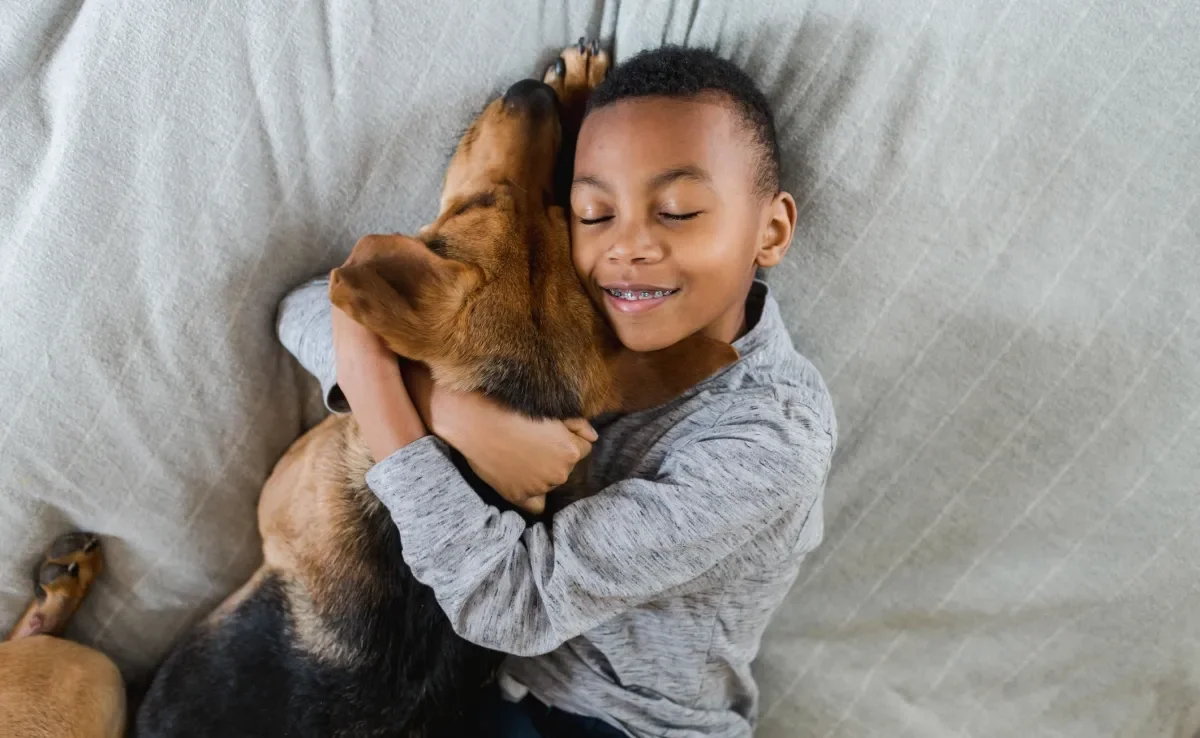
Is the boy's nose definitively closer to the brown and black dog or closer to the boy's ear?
the brown and black dog

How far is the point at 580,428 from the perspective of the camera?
159 cm

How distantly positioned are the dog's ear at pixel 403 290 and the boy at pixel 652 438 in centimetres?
17

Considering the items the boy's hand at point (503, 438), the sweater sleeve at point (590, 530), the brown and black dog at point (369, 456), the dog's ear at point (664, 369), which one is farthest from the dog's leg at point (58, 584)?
the dog's ear at point (664, 369)

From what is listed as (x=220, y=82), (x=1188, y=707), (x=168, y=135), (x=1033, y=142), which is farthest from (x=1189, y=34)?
(x=168, y=135)

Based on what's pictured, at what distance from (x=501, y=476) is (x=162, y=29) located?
1.18 meters

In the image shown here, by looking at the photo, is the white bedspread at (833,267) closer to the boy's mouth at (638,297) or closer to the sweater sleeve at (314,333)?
the sweater sleeve at (314,333)

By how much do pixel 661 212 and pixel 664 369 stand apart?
12.9 inches

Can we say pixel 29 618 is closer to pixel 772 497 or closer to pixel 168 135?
pixel 168 135

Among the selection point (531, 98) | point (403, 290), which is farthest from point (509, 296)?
point (531, 98)

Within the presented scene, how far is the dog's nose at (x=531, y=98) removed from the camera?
169cm

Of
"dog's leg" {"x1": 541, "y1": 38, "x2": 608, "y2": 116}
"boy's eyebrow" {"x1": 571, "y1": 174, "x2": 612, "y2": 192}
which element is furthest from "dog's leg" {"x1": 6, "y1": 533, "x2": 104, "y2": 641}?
"dog's leg" {"x1": 541, "y1": 38, "x2": 608, "y2": 116}

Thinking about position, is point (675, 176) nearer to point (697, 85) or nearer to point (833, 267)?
point (697, 85)

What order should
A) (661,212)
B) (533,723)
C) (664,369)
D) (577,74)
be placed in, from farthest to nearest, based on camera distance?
(533,723), (577,74), (664,369), (661,212)

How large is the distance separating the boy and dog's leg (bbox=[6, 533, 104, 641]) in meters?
0.77
